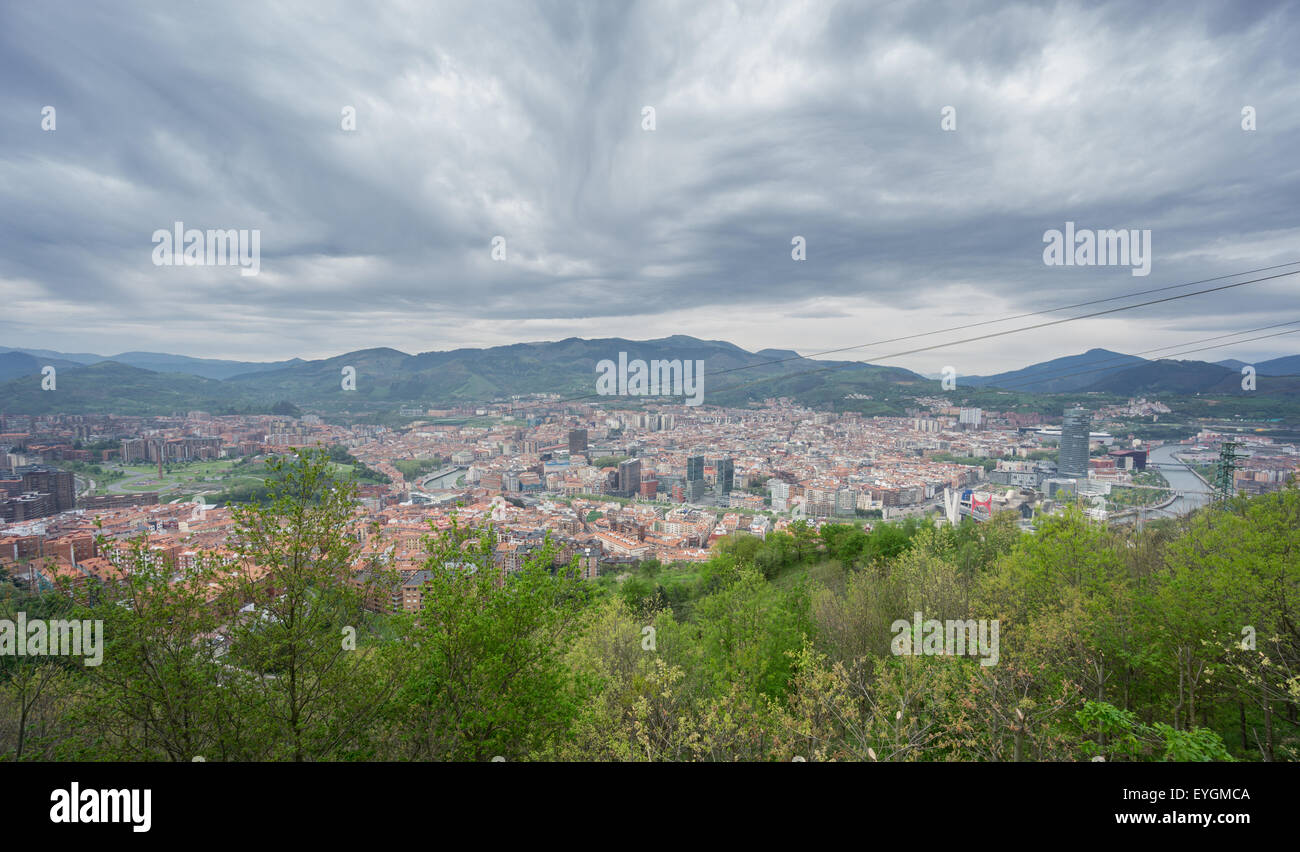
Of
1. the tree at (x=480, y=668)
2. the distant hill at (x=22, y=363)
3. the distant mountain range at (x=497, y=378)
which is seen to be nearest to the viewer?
the tree at (x=480, y=668)

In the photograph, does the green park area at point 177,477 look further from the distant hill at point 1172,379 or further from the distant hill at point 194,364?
the distant hill at point 1172,379

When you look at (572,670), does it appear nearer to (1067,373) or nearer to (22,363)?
(22,363)

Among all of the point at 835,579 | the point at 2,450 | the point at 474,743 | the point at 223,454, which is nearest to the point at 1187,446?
the point at 835,579

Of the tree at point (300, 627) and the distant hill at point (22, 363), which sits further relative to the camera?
the distant hill at point (22, 363)

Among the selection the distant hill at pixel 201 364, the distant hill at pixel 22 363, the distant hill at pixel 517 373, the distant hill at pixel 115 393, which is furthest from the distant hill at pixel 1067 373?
the distant hill at pixel 201 364

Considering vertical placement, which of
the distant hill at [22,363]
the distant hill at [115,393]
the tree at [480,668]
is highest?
the distant hill at [22,363]

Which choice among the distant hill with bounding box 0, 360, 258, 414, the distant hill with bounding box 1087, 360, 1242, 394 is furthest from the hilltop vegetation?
the distant hill with bounding box 1087, 360, 1242, 394

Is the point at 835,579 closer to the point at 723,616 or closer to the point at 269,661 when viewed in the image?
the point at 723,616

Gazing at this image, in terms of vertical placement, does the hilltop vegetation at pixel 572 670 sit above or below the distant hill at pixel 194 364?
below
